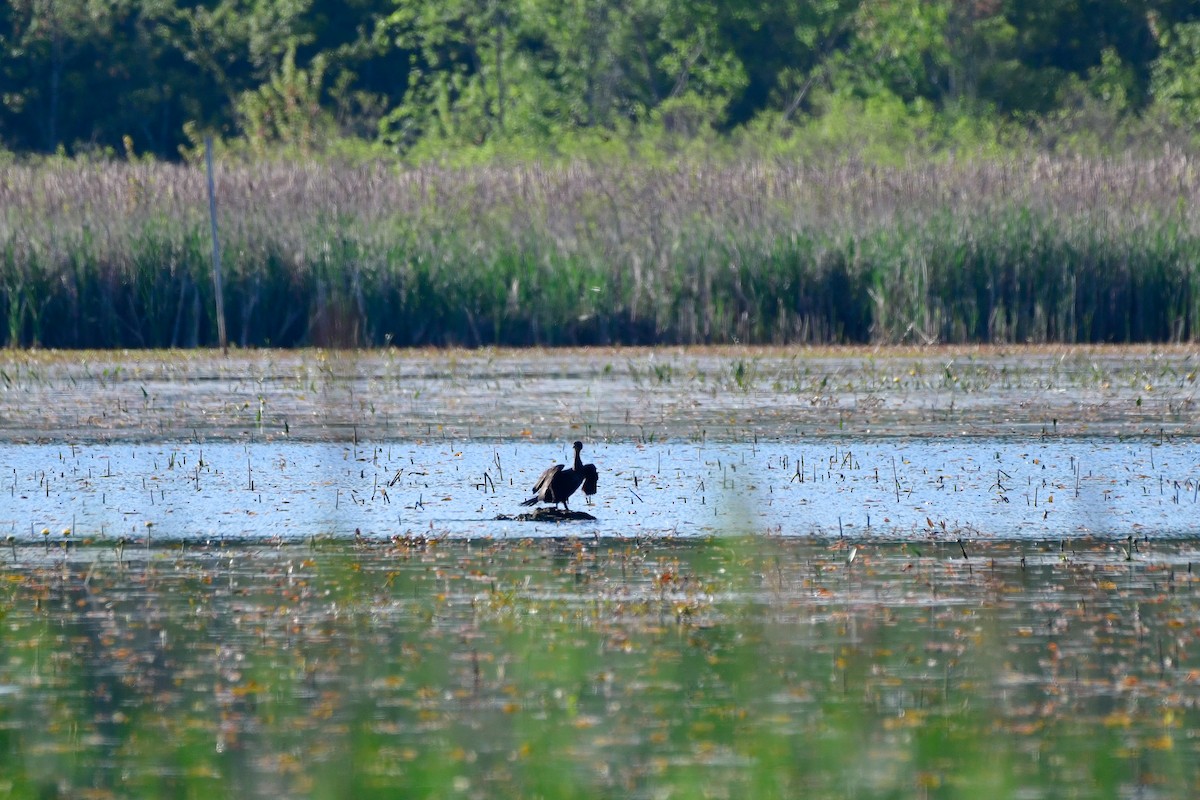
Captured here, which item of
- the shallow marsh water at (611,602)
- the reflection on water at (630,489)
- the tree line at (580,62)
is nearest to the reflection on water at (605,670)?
the shallow marsh water at (611,602)

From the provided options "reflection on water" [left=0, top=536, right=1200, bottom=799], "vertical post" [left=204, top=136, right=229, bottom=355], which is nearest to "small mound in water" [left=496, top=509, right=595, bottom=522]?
"reflection on water" [left=0, top=536, right=1200, bottom=799]

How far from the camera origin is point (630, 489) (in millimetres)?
11219

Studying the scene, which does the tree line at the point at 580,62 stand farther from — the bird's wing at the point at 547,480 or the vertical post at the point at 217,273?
the bird's wing at the point at 547,480

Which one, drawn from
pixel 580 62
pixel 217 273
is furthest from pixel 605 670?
pixel 580 62

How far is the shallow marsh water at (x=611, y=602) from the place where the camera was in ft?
18.9

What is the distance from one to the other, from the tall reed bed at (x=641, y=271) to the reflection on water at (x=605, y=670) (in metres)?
11.7

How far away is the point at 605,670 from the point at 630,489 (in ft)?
14.5

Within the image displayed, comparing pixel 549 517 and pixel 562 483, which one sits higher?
pixel 562 483

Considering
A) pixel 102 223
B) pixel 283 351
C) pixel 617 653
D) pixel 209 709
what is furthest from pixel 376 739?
pixel 102 223

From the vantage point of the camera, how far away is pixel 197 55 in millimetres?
47062

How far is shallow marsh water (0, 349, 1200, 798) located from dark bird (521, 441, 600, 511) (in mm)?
229

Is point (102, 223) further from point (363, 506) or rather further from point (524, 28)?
point (524, 28)

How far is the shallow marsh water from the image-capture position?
575 centimetres

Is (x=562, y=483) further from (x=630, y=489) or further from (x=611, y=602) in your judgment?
(x=611, y=602)
